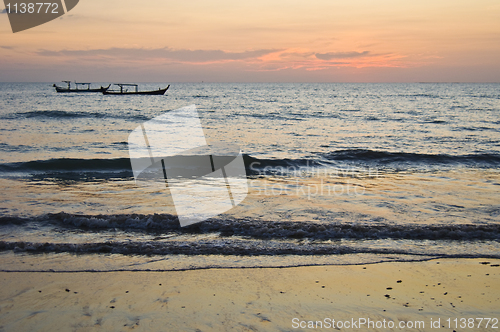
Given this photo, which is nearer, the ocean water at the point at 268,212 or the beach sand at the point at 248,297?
the beach sand at the point at 248,297

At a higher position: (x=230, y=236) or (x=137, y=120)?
(x=137, y=120)

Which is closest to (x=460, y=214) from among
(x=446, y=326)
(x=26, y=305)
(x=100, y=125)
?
(x=446, y=326)

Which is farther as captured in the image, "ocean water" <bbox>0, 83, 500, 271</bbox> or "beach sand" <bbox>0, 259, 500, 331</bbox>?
"ocean water" <bbox>0, 83, 500, 271</bbox>

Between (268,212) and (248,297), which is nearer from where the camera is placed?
(248,297)

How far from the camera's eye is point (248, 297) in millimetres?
3777

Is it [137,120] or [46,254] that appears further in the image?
[137,120]

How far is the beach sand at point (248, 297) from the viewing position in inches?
131

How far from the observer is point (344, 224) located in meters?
6.22

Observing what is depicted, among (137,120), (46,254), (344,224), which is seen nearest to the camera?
(46,254)

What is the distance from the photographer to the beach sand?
131 inches

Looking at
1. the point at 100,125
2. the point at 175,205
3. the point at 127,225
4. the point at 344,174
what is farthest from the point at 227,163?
the point at 100,125

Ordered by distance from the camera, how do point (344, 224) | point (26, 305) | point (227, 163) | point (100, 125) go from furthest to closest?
point (100, 125) < point (227, 163) < point (344, 224) < point (26, 305)

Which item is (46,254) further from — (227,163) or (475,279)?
(227,163)

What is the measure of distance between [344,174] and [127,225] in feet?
26.5
